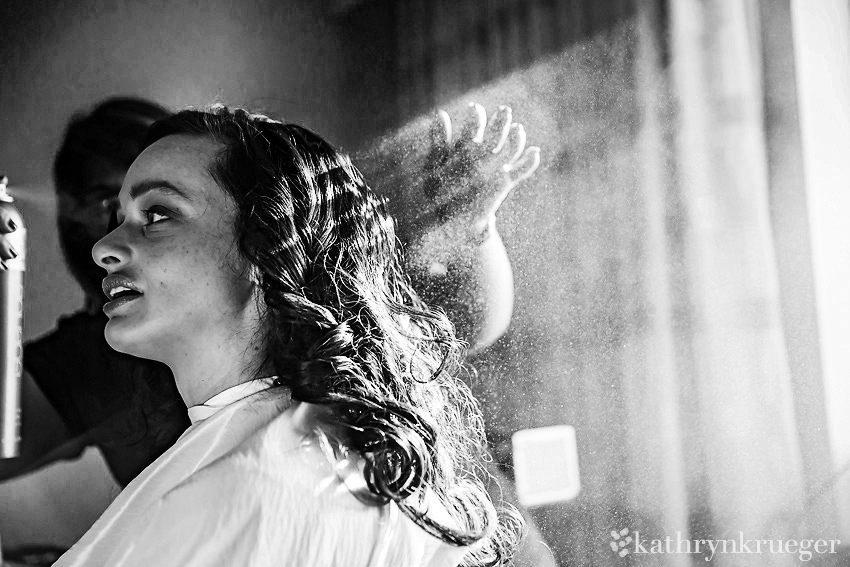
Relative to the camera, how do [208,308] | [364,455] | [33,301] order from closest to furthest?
1. [364,455]
2. [208,308]
3. [33,301]

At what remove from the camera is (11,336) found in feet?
4.38

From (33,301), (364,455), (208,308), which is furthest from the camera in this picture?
(33,301)

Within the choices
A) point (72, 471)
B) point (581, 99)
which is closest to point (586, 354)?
point (581, 99)

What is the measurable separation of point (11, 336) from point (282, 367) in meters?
0.56

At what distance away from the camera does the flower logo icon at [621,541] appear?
52.9 inches

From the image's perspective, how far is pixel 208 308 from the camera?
1.18 metres

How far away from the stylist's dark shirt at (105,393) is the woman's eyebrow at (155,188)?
297 mm

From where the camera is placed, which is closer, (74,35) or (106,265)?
(106,265)

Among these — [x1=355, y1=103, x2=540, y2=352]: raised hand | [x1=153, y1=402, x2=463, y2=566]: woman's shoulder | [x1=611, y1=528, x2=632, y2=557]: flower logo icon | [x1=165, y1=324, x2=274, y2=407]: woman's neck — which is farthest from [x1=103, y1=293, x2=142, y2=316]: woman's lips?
[x1=611, y1=528, x2=632, y2=557]: flower logo icon

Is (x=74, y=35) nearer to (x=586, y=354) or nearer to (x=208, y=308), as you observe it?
(x=208, y=308)

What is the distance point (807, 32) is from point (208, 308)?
1164mm

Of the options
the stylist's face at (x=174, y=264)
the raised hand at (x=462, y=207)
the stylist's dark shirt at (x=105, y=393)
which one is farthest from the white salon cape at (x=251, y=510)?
the raised hand at (x=462, y=207)

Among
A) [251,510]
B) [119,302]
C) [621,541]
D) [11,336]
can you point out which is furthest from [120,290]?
[621,541]

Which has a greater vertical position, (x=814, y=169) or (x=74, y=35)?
(x=74, y=35)
